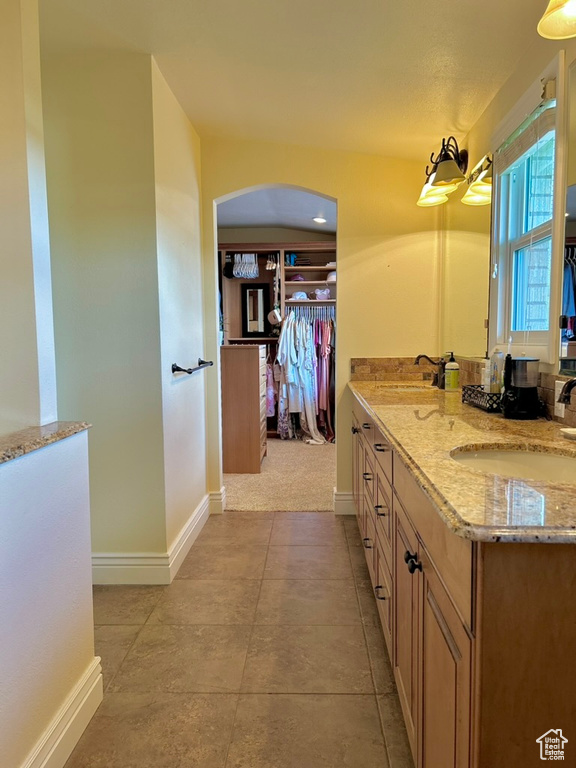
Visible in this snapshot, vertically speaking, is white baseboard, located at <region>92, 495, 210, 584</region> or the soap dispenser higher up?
the soap dispenser

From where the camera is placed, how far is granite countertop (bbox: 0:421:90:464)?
3.76ft

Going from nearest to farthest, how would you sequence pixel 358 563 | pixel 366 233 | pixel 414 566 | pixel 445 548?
pixel 445 548, pixel 414 566, pixel 358 563, pixel 366 233

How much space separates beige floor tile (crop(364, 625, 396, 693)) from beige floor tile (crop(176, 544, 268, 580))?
0.69 m

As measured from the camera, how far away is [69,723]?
1.36 m

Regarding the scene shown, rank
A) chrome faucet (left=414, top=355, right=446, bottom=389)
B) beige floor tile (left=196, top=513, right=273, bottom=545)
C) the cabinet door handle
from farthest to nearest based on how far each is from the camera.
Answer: beige floor tile (left=196, top=513, right=273, bottom=545), chrome faucet (left=414, top=355, right=446, bottom=389), the cabinet door handle

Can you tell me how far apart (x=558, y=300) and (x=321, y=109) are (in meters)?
1.64

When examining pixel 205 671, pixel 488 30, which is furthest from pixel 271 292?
pixel 205 671

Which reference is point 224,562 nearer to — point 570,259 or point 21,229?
point 21,229

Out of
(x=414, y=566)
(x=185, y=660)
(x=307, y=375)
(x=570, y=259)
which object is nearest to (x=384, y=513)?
(x=414, y=566)

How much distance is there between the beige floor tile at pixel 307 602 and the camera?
202cm

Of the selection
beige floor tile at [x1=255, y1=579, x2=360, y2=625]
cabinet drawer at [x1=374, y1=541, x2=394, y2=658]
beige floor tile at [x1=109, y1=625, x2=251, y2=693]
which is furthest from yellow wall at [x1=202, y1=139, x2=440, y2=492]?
beige floor tile at [x1=109, y1=625, x2=251, y2=693]

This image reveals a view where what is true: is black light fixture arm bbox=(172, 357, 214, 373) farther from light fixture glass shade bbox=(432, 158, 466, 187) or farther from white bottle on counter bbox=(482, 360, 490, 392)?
light fixture glass shade bbox=(432, 158, 466, 187)

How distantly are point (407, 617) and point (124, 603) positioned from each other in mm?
1463

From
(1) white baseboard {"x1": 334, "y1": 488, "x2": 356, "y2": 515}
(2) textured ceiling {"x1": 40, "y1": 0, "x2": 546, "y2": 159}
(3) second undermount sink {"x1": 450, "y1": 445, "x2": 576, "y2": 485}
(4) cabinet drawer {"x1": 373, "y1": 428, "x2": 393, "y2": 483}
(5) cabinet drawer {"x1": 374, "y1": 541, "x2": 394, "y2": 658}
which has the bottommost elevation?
(1) white baseboard {"x1": 334, "y1": 488, "x2": 356, "y2": 515}
